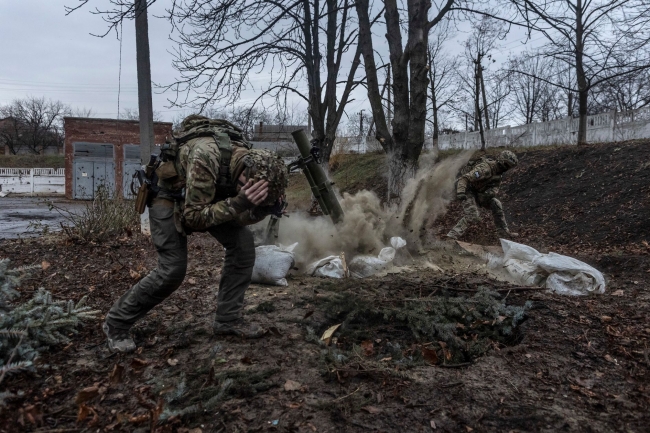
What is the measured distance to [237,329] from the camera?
3.46 meters

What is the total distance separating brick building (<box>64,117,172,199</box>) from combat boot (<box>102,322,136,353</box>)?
2240 centimetres

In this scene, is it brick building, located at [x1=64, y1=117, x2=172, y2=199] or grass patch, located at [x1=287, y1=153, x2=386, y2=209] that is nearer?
grass patch, located at [x1=287, y1=153, x2=386, y2=209]

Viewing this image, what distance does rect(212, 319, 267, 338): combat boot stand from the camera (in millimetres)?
3422

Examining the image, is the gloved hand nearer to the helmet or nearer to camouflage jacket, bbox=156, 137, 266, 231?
camouflage jacket, bbox=156, 137, 266, 231

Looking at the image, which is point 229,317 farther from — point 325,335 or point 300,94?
point 300,94

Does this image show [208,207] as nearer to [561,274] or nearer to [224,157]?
[224,157]

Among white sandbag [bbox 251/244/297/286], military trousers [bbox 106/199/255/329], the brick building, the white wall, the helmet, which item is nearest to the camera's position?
military trousers [bbox 106/199/255/329]

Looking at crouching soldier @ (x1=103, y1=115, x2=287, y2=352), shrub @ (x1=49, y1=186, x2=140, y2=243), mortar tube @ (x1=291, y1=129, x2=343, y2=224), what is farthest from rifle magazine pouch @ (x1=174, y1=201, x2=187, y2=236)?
shrub @ (x1=49, y1=186, x2=140, y2=243)

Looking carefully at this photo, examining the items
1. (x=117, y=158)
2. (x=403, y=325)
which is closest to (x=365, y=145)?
(x=117, y=158)

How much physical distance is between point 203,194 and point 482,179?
6541 millimetres

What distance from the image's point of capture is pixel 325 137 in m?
12.1

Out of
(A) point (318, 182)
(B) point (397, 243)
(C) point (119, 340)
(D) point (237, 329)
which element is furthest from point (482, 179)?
(C) point (119, 340)

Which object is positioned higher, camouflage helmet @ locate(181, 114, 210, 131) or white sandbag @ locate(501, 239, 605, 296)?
camouflage helmet @ locate(181, 114, 210, 131)

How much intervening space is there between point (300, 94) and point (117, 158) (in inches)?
647
